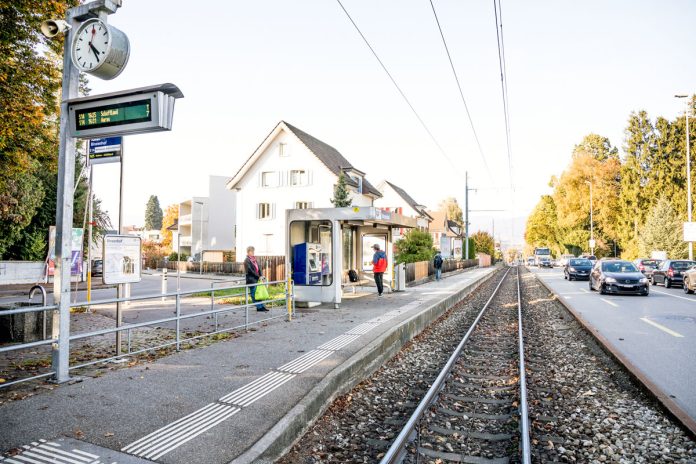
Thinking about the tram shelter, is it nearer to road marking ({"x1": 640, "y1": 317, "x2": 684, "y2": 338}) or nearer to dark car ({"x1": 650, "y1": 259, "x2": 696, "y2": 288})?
road marking ({"x1": 640, "y1": 317, "x2": 684, "y2": 338})

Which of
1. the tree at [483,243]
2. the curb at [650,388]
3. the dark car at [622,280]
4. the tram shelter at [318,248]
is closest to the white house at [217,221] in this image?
the tree at [483,243]

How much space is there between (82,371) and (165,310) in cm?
752

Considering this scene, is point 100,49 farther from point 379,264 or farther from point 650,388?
point 379,264

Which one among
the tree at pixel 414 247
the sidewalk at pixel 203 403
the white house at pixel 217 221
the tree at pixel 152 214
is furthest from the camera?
the tree at pixel 152 214

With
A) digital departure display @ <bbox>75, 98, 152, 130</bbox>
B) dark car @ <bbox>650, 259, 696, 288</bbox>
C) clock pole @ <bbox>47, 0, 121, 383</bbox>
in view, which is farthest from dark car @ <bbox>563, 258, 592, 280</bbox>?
clock pole @ <bbox>47, 0, 121, 383</bbox>

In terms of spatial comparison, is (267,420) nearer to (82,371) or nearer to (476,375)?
(82,371)

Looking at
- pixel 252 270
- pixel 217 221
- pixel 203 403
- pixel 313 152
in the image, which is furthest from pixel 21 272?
pixel 217 221

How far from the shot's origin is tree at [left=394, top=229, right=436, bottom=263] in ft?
93.6

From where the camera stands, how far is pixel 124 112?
5.69 meters

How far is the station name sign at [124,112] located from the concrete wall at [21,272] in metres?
21.9

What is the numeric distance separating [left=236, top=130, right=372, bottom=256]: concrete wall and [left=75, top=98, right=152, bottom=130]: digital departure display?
3164 centimetres

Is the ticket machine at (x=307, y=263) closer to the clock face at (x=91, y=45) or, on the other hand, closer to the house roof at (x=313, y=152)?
the clock face at (x=91, y=45)

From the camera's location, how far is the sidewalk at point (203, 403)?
404cm

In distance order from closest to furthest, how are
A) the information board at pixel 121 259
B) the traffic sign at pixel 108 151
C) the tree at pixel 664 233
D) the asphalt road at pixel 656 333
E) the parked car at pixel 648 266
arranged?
the asphalt road at pixel 656 333 → the information board at pixel 121 259 → the traffic sign at pixel 108 151 → the parked car at pixel 648 266 → the tree at pixel 664 233
